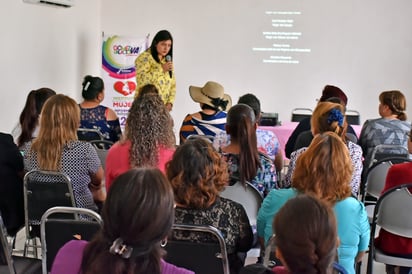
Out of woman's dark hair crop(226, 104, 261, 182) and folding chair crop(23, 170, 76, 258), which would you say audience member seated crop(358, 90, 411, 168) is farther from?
folding chair crop(23, 170, 76, 258)

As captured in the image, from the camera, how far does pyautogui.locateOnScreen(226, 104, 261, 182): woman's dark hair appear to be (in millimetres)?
2951

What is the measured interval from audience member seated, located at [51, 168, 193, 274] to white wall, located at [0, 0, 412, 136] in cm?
558

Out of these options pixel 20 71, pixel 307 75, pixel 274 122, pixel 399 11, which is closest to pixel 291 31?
pixel 307 75

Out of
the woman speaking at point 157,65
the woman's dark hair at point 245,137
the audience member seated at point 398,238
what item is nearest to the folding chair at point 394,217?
the audience member seated at point 398,238

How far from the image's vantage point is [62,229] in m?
2.02

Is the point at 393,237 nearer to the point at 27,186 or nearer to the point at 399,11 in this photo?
the point at 27,186

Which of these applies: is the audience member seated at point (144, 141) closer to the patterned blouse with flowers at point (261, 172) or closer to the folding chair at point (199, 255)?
the patterned blouse with flowers at point (261, 172)

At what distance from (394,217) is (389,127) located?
191 cm

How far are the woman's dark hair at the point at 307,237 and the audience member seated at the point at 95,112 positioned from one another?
3.09 meters

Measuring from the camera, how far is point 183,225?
6.36ft

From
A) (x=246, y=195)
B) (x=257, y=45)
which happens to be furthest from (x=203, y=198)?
(x=257, y=45)

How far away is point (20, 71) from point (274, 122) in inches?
111

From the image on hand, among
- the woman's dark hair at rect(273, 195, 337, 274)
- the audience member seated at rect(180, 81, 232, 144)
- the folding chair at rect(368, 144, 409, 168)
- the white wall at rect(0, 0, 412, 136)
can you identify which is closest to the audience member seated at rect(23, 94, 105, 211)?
the audience member seated at rect(180, 81, 232, 144)

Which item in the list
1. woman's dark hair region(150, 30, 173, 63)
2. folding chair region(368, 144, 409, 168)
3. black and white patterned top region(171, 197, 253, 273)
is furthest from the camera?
woman's dark hair region(150, 30, 173, 63)
